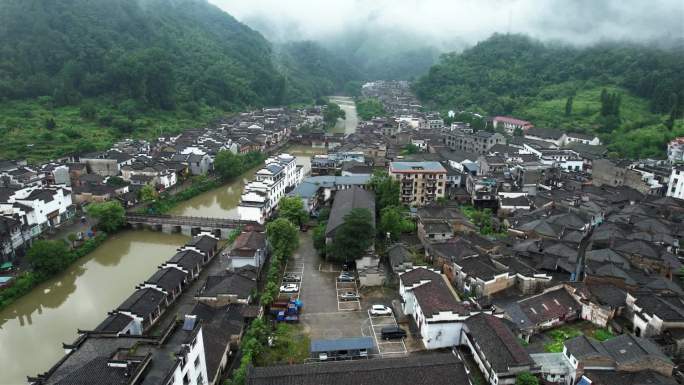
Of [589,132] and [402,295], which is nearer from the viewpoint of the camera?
[402,295]

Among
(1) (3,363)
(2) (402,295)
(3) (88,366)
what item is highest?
(3) (88,366)

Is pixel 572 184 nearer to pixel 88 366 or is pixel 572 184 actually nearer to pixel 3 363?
pixel 88 366

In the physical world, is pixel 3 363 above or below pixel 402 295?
below

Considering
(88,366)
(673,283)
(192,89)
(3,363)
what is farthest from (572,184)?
(192,89)

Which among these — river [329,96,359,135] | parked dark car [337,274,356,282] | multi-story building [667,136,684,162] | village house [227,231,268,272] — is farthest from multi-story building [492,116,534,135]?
village house [227,231,268,272]

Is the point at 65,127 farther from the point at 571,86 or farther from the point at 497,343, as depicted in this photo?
the point at 571,86

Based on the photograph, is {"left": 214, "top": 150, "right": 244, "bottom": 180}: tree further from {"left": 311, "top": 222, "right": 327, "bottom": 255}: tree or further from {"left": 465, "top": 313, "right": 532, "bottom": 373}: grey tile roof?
{"left": 465, "top": 313, "right": 532, "bottom": 373}: grey tile roof

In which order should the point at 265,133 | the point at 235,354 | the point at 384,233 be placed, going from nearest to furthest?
the point at 235,354 → the point at 384,233 → the point at 265,133
